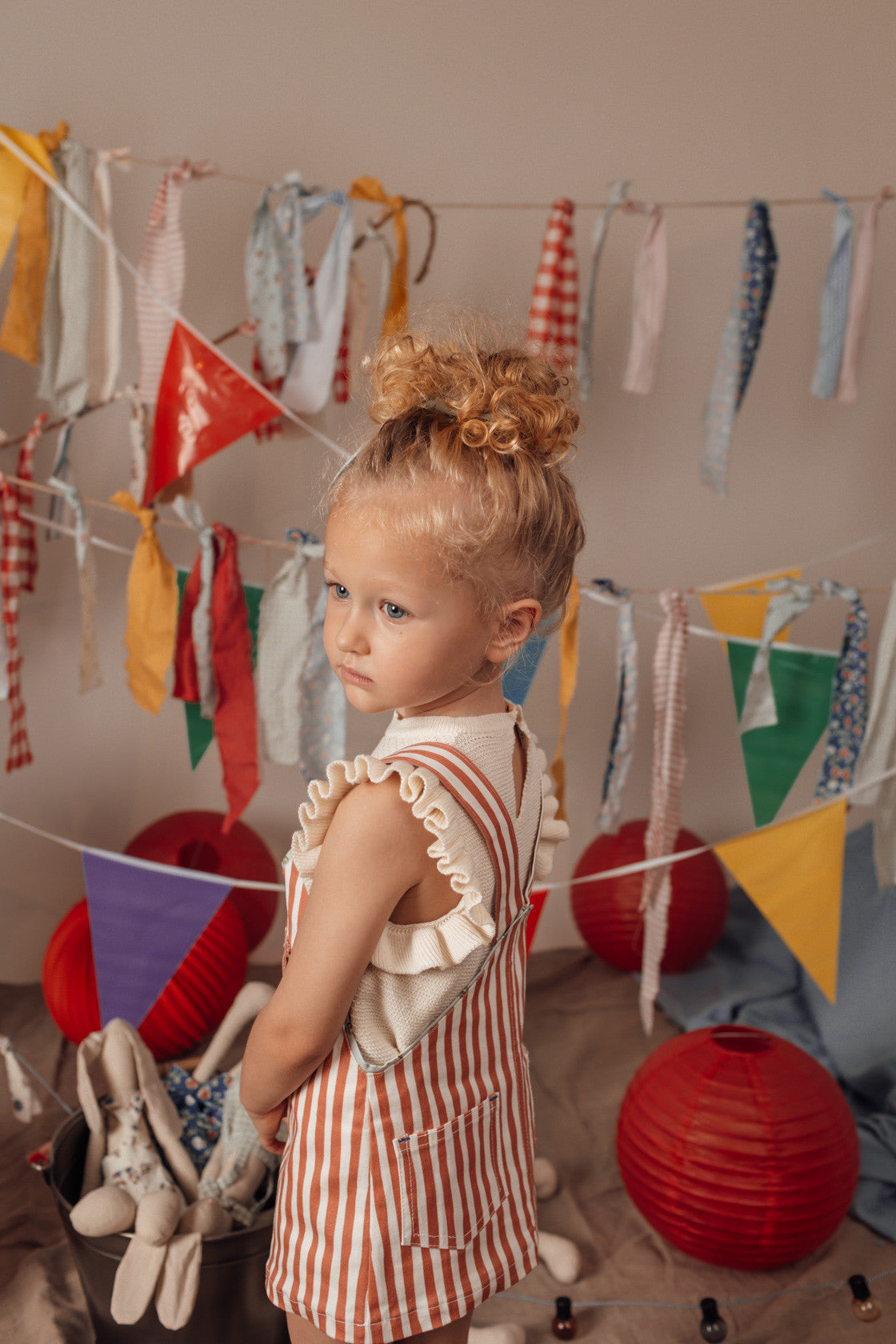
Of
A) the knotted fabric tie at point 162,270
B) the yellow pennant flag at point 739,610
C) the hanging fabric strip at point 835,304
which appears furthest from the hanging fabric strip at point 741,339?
the knotted fabric tie at point 162,270

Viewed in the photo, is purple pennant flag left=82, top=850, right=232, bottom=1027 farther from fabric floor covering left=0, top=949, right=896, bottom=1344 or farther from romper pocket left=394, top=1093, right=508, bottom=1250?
romper pocket left=394, top=1093, right=508, bottom=1250

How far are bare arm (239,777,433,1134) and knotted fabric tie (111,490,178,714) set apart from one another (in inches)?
36.3

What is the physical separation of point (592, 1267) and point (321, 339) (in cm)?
149

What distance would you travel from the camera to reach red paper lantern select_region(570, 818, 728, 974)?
217 centimetres

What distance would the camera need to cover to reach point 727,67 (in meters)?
2.18

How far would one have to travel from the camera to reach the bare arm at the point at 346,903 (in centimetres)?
71

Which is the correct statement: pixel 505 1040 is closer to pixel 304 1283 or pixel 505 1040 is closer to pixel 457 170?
pixel 304 1283

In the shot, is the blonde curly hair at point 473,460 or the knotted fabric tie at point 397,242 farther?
the knotted fabric tie at point 397,242

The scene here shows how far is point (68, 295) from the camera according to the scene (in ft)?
5.50

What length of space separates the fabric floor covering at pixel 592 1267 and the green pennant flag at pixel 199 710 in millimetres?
648

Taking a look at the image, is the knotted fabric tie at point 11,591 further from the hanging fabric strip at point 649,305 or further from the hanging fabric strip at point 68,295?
the hanging fabric strip at point 649,305

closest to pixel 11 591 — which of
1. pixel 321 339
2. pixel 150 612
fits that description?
pixel 150 612

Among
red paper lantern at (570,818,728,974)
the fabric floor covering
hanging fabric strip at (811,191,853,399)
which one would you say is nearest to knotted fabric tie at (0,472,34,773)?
the fabric floor covering

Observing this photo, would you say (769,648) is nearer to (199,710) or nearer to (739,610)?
(739,610)
